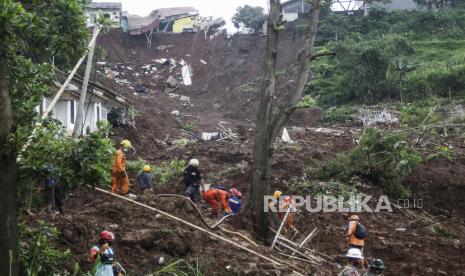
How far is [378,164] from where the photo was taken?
1577 cm

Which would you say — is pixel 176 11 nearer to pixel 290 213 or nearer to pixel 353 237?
pixel 290 213

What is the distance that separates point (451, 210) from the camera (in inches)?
621

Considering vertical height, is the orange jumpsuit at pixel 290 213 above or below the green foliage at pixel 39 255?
below

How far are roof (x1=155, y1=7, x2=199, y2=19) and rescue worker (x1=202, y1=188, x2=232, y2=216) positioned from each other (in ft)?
146

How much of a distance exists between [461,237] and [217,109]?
2394cm

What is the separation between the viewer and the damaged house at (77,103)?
17281mm

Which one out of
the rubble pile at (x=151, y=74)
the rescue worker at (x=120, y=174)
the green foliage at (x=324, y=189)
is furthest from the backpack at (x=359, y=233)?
the rubble pile at (x=151, y=74)

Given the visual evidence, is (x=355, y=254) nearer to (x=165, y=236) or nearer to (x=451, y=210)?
(x=165, y=236)

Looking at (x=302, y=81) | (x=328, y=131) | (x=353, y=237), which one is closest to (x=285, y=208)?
(x=353, y=237)

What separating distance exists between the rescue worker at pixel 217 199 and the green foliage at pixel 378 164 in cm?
450

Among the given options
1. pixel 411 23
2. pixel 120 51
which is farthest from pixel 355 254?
pixel 120 51

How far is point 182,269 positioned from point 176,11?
163ft

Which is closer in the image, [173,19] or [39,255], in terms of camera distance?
[39,255]

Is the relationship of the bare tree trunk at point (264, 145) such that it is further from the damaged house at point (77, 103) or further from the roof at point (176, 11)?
the roof at point (176, 11)
